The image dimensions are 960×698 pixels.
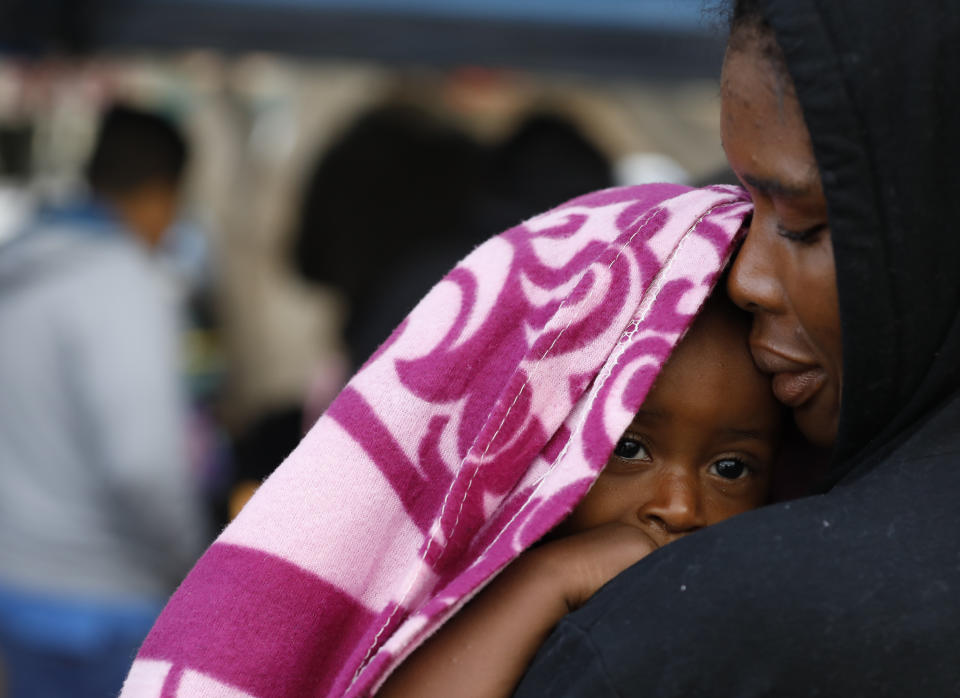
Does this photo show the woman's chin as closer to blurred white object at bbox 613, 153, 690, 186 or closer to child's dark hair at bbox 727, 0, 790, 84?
child's dark hair at bbox 727, 0, 790, 84

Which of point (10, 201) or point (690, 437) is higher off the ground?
point (690, 437)

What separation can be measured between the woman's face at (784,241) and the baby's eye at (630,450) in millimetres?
270

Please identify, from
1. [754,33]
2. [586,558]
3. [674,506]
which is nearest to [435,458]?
[586,558]

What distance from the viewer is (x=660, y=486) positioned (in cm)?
159

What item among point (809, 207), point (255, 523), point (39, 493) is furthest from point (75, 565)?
point (809, 207)

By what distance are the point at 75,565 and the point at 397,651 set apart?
2503mm

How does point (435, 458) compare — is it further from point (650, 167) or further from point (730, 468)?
point (650, 167)

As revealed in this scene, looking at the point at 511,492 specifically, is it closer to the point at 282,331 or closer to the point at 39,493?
the point at 39,493

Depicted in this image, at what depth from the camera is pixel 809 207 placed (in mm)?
1217

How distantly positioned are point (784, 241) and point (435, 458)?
0.49 metres

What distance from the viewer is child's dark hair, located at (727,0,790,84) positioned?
1206 millimetres

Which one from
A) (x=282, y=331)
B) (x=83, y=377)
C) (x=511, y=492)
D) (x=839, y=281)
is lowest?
(x=282, y=331)

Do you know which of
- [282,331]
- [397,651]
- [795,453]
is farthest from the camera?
[282,331]

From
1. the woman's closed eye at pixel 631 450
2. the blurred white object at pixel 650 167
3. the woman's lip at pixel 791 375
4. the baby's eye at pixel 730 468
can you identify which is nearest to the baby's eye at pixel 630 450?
the woman's closed eye at pixel 631 450
